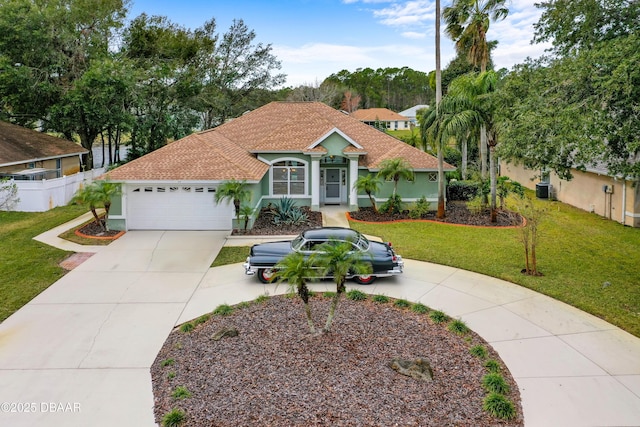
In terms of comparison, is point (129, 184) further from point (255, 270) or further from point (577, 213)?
point (577, 213)

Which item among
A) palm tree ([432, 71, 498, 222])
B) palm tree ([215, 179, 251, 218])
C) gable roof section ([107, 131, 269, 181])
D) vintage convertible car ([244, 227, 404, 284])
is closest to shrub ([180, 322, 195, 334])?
vintage convertible car ([244, 227, 404, 284])

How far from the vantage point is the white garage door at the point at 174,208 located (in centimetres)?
1798

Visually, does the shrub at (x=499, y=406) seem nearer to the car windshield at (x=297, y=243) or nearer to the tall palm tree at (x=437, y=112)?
the car windshield at (x=297, y=243)

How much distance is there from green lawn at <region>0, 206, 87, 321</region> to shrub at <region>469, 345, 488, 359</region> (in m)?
9.81

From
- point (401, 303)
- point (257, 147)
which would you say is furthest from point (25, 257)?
point (401, 303)

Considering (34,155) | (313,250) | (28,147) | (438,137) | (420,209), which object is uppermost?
(28,147)

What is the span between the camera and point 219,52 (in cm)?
4362

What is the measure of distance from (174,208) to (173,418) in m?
12.8

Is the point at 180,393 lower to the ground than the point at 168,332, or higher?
lower

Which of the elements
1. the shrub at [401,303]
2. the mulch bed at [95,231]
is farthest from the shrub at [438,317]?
the mulch bed at [95,231]

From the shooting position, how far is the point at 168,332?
920cm

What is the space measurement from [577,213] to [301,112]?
15.2m

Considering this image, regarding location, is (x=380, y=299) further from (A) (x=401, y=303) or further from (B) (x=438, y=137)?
(B) (x=438, y=137)

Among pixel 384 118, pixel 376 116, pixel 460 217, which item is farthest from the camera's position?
pixel 384 118
